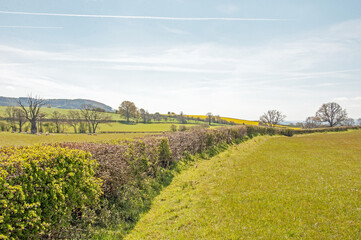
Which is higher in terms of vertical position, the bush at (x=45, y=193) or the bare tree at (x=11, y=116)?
the bare tree at (x=11, y=116)

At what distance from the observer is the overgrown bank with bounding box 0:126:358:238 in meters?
3.87

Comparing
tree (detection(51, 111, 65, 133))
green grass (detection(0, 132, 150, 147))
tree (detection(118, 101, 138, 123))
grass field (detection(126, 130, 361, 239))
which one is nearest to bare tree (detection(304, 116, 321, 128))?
tree (detection(118, 101, 138, 123))

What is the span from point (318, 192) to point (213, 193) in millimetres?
4443

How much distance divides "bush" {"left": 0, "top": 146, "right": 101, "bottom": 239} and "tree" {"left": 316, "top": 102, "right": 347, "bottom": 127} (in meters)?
107

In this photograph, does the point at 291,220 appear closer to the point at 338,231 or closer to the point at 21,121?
the point at 338,231

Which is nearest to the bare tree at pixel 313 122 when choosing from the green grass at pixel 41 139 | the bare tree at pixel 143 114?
the bare tree at pixel 143 114

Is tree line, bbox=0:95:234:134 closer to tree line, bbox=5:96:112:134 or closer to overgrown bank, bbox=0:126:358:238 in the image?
tree line, bbox=5:96:112:134

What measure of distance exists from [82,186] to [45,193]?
1.06 m

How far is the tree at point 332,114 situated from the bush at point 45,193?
107m

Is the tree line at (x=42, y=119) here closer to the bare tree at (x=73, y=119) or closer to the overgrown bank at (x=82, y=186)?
the bare tree at (x=73, y=119)

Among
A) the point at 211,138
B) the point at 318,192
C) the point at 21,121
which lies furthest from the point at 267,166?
the point at 21,121

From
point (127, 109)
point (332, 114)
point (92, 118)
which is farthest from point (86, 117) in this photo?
point (332, 114)

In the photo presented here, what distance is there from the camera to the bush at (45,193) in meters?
3.67

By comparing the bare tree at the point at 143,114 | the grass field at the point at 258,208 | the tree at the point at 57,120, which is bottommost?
the grass field at the point at 258,208
